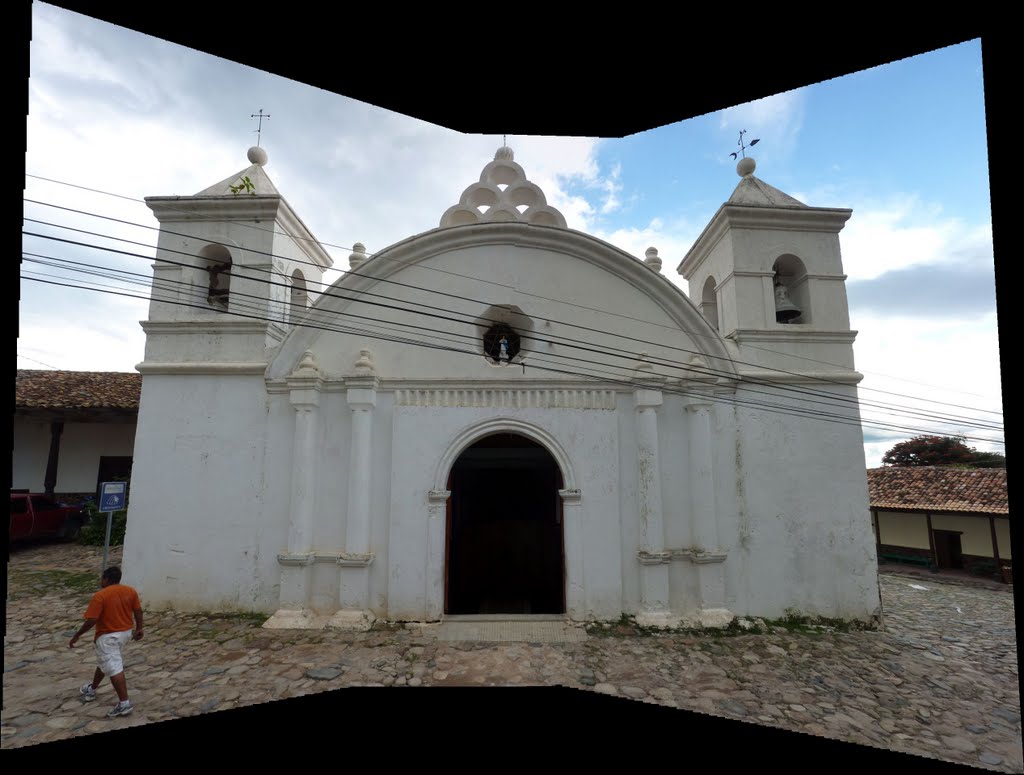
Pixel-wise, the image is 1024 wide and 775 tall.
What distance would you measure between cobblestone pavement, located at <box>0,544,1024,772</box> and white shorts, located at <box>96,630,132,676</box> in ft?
1.54

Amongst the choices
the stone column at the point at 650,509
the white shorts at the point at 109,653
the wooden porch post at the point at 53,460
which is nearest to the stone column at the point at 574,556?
the stone column at the point at 650,509

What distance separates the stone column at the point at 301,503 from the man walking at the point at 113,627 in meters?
2.53

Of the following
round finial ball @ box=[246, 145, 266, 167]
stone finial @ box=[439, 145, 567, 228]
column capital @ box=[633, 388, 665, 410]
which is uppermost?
round finial ball @ box=[246, 145, 266, 167]

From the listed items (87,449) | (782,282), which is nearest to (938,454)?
(782,282)

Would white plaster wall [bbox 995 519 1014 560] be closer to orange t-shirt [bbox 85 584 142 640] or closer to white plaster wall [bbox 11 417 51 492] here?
orange t-shirt [bbox 85 584 142 640]

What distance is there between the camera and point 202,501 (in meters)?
8.50

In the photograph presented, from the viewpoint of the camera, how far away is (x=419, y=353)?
Answer: 28.9ft

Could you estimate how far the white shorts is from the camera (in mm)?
5328

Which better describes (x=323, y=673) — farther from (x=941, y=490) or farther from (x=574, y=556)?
(x=941, y=490)

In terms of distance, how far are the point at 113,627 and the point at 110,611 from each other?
166 millimetres

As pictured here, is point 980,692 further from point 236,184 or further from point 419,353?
point 236,184

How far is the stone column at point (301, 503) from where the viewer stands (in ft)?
26.3

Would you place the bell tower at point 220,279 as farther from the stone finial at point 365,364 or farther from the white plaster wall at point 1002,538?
the white plaster wall at point 1002,538

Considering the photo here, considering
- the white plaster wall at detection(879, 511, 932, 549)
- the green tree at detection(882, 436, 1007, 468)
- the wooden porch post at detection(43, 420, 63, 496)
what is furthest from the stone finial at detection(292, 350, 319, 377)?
the green tree at detection(882, 436, 1007, 468)
